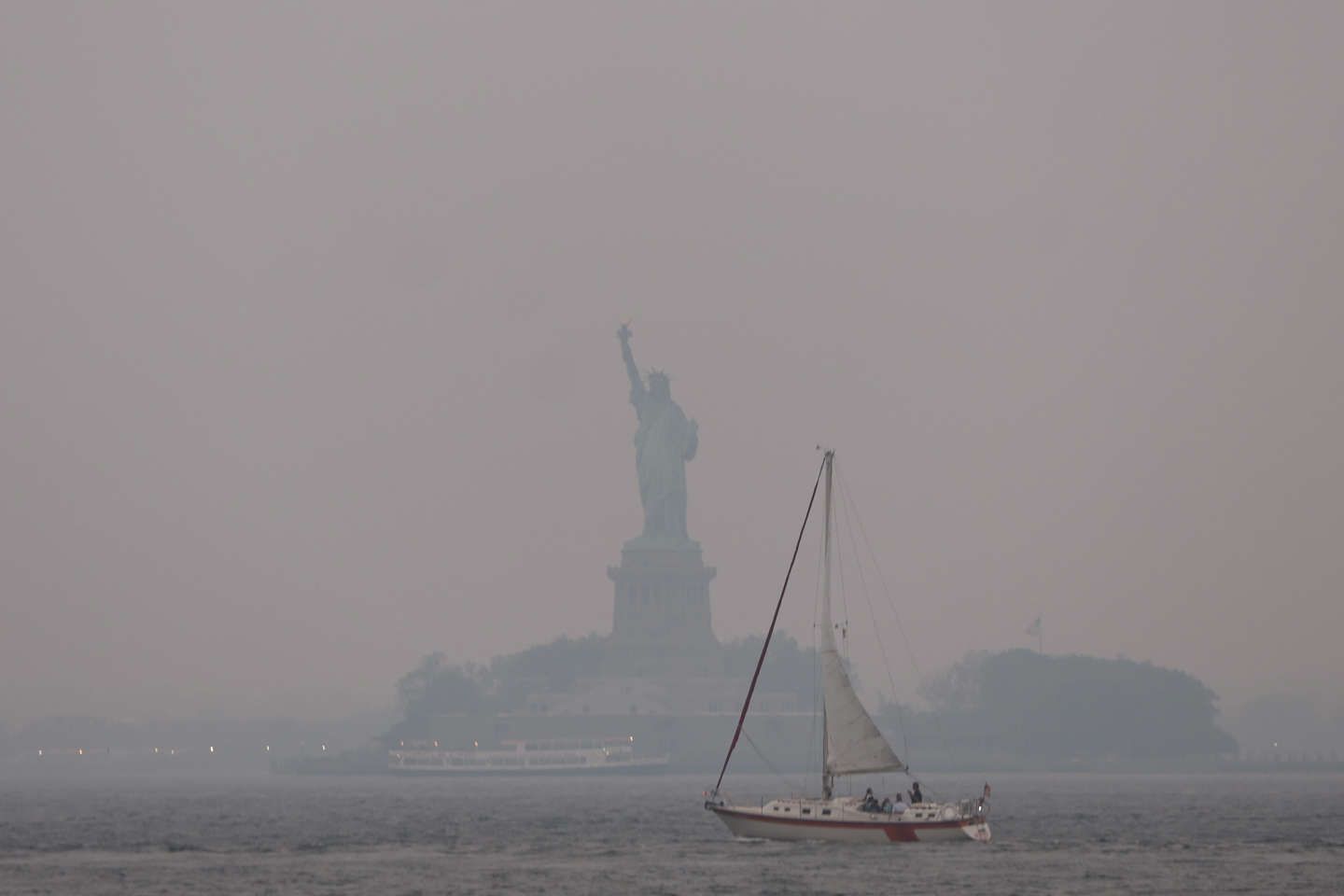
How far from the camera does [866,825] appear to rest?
103312 millimetres

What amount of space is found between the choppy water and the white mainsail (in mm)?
3511

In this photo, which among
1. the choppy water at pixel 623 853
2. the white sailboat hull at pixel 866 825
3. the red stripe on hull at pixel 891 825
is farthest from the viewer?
the white sailboat hull at pixel 866 825

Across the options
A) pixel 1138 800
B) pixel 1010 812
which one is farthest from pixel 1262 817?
pixel 1138 800

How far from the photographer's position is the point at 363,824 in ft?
435

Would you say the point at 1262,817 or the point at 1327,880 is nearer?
the point at 1327,880

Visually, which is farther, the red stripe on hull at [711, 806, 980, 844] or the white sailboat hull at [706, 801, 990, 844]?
the white sailboat hull at [706, 801, 990, 844]

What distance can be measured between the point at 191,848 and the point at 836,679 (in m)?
29.0

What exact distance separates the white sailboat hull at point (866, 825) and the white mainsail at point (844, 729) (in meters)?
1.92

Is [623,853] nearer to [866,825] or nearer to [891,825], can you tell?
[866,825]

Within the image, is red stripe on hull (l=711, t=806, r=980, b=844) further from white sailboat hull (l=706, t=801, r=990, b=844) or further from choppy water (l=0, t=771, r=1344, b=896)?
choppy water (l=0, t=771, r=1344, b=896)

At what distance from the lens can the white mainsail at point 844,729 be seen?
103 meters

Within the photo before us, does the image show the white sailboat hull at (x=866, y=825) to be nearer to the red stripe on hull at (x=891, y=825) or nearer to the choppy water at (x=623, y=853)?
the red stripe on hull at (x=891, y=825)

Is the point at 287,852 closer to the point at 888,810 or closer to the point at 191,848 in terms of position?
the point at 191,848

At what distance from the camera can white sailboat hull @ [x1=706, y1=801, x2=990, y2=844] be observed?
10325 cm
